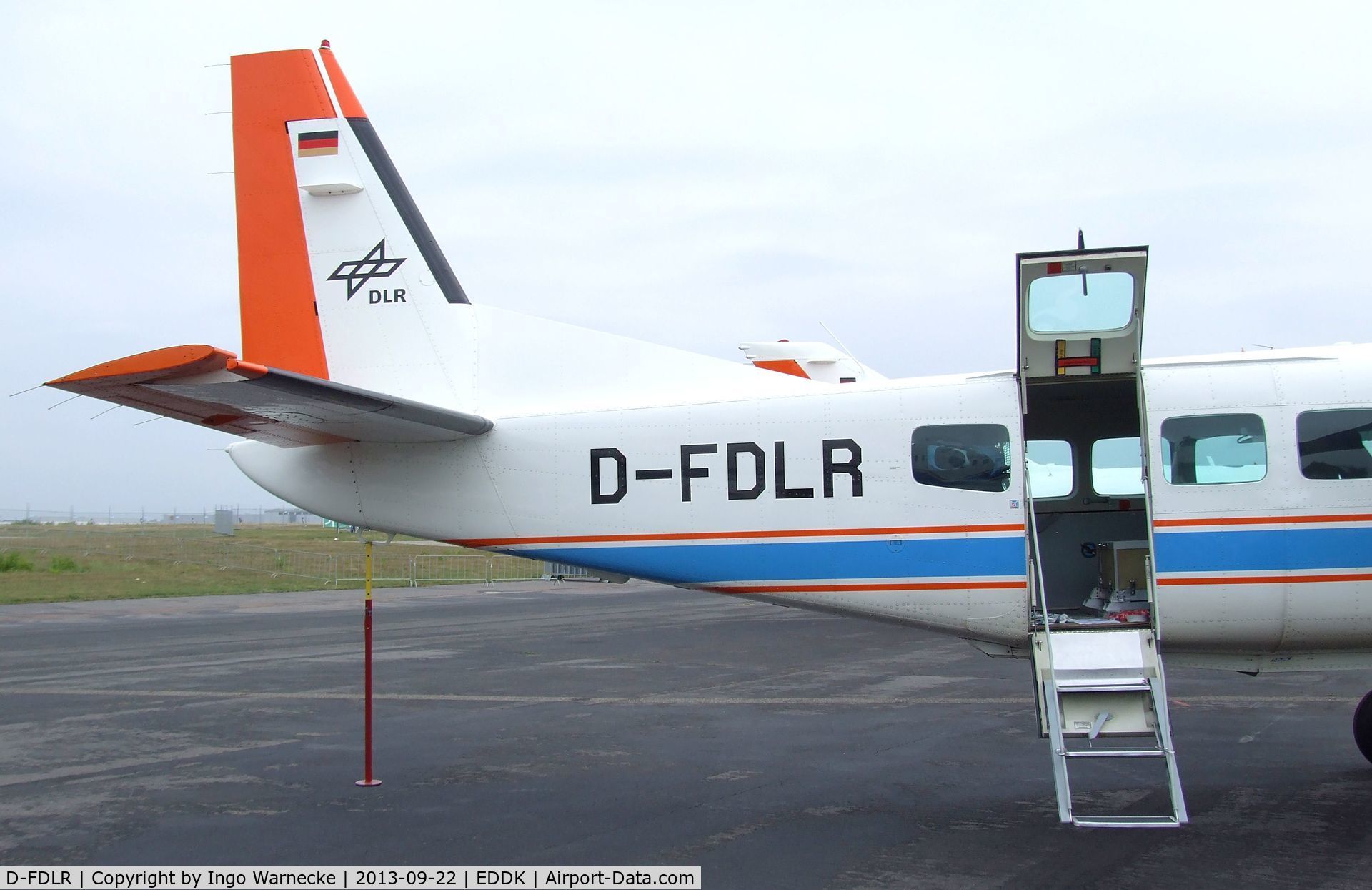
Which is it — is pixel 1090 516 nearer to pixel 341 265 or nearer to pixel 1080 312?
pixel 1080 312

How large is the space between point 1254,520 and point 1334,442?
2.66ft

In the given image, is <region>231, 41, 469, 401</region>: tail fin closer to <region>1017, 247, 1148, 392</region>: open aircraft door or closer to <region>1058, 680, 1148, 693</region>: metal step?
<region>1017, 247, 1148, 392</region>: open aircraft door

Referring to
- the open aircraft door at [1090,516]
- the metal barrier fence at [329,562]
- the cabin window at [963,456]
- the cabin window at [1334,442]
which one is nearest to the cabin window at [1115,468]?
the open aircraft door at [1090,516]

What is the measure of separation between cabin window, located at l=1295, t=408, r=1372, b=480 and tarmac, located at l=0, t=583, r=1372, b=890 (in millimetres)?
2436

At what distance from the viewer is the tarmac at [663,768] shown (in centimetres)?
682

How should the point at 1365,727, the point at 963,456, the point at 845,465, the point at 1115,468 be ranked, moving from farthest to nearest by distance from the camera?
the point at 1115,468, the point at 1365,727, the point at 845,465, the point at 963,456

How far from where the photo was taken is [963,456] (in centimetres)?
795

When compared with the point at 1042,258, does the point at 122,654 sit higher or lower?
lower

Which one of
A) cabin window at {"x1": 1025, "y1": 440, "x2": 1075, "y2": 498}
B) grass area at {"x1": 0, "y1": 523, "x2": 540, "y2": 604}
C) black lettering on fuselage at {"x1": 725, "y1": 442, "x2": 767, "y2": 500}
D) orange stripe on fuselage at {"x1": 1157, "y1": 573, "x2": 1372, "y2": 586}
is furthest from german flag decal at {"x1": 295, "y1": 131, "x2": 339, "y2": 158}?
grass area at {"x1": 0, "y1": 523, "x2": 540, "y2": 604}

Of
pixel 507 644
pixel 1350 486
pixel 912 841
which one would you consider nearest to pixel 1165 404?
pixel 1350 486

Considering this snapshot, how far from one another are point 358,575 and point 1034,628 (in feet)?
122

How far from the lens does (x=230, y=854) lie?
680 centimetres

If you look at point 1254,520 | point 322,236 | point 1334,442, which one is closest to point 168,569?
point 322,236

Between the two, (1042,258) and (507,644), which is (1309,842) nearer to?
(1042,258)
